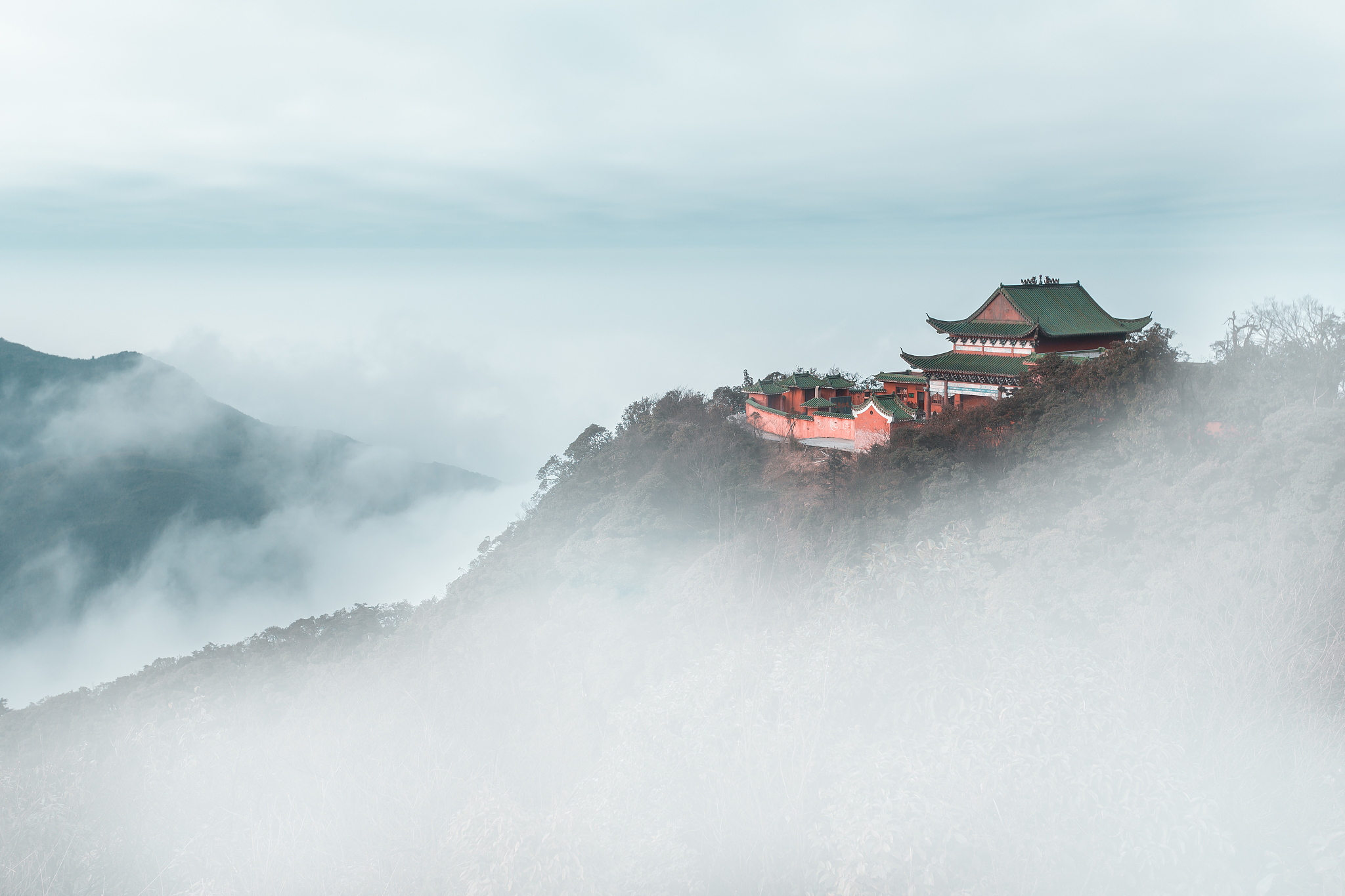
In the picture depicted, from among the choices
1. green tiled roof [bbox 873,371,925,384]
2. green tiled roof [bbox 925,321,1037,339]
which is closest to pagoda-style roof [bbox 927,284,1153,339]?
green tiled roof [bbox 925,321,1037,339]

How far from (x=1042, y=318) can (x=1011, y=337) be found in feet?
5.14

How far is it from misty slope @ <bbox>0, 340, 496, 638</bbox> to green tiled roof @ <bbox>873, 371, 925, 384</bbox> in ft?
326

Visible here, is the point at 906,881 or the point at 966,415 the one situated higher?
the point at 966,415

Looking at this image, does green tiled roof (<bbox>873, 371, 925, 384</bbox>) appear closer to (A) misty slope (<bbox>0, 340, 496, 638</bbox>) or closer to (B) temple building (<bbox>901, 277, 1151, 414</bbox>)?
(B) temple building (<bbox>901, 277, 1151, 414</bbox>)

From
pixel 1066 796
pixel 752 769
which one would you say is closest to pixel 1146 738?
pixel 1066 796

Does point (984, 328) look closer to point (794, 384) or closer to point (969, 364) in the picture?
point (969, 364)

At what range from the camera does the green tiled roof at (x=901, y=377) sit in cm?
3281

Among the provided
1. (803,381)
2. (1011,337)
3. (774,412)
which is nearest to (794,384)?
(803,381)

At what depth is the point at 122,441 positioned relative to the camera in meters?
127

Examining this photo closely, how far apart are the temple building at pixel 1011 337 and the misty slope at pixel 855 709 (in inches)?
250

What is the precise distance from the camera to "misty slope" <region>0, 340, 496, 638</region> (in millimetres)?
95438

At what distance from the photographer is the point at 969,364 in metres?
28.4

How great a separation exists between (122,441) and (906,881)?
14994cm

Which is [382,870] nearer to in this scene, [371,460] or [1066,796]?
[1066,796]
